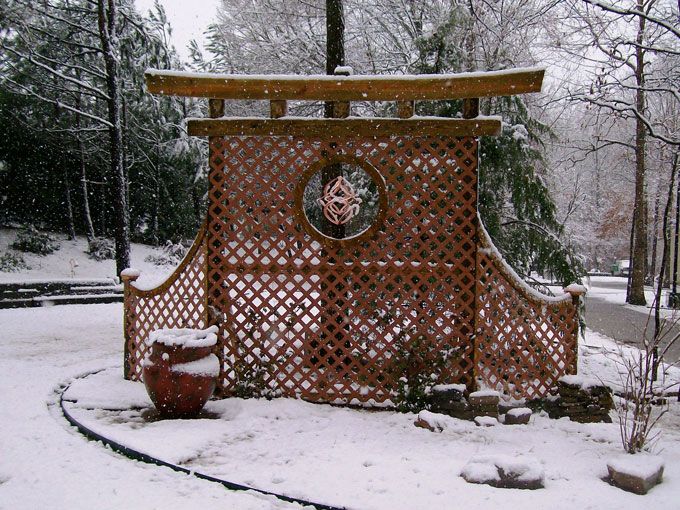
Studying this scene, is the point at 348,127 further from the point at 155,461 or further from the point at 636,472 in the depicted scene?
the point at 636,472

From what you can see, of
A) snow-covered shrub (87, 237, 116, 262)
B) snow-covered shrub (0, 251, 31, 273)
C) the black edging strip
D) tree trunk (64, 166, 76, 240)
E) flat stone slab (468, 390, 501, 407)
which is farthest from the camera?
tree trunk (64, 166, 76, 240)

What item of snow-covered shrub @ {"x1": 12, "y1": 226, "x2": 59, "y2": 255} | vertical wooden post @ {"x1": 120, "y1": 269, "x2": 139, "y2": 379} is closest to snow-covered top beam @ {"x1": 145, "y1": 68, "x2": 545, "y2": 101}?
vertical wooden post @ {"x1": 120, "y1": 269, "x2": 139, "y2": 379}

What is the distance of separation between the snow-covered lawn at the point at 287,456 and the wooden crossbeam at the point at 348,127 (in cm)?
264

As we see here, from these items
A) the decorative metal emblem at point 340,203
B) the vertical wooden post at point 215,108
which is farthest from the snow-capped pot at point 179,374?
the vertical wooden post at point 215,108

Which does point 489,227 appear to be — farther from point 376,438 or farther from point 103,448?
point 103,448

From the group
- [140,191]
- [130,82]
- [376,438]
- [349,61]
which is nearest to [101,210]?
[140,191]

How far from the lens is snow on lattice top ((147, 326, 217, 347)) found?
4.72 metres

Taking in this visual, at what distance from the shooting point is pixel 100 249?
19438mm

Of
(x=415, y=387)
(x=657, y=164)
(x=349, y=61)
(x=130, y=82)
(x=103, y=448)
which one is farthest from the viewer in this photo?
(x=657, y=164)

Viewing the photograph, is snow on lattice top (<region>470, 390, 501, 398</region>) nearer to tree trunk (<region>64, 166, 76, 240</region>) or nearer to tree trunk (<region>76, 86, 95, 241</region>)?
tree trunk (<region>76, 86, 95, 241</region>)

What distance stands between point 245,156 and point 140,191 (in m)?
18.5

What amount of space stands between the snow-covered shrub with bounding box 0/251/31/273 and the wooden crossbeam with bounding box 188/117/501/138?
14779mm

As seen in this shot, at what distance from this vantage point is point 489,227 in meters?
7.32

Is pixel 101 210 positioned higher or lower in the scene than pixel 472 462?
higher
